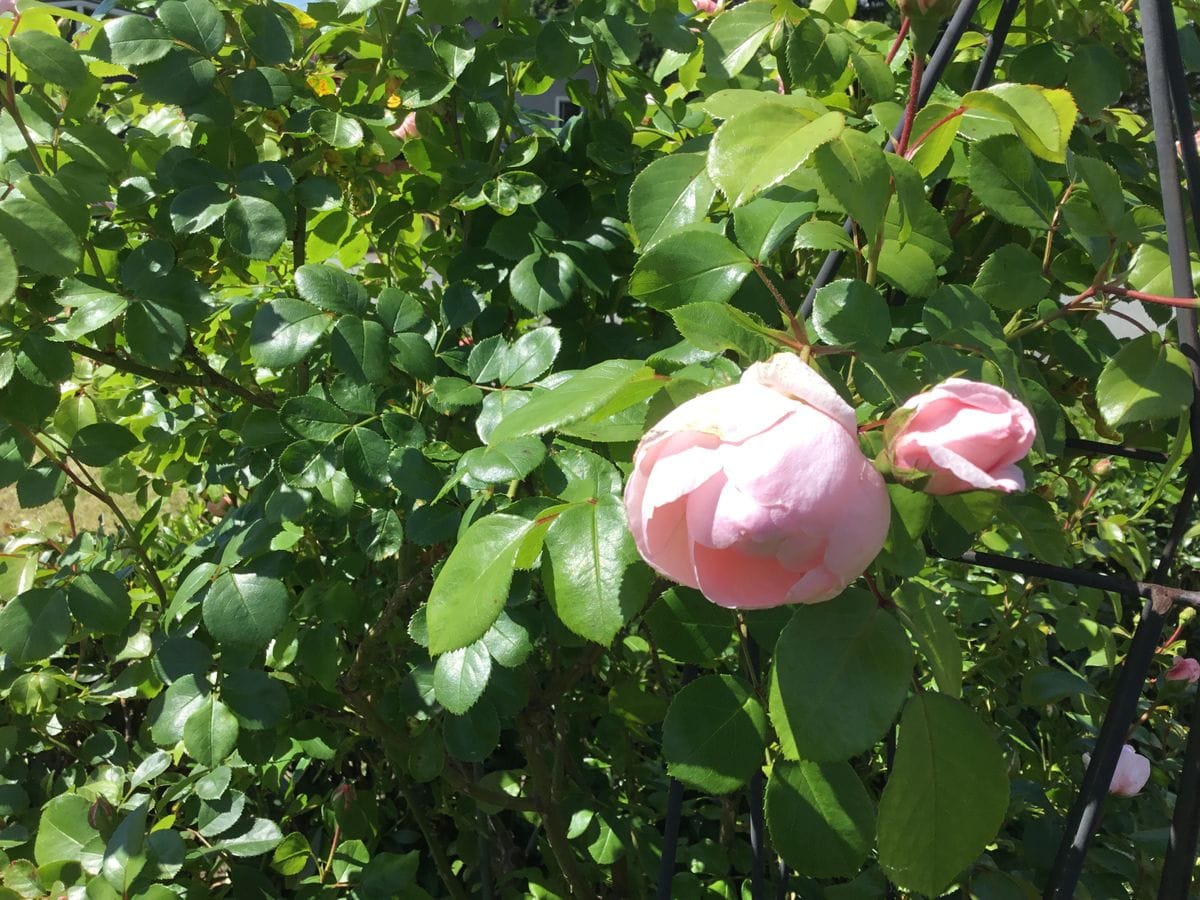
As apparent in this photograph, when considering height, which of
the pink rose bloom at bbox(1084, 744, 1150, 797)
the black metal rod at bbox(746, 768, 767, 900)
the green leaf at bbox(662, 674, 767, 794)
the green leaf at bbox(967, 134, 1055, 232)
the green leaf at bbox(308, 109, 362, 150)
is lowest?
the pink rose bloom at bbox(1084, 744, 1150, 797)

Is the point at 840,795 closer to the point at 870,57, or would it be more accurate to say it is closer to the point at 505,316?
the point at 870,57

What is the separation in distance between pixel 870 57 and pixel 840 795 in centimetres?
60

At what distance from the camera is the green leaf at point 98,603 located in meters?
0.94

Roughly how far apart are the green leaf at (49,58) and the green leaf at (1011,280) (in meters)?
0.86

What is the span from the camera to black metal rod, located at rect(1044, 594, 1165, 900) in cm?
60

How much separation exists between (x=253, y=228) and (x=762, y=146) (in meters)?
0.59

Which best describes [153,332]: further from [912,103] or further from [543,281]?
[912,103]

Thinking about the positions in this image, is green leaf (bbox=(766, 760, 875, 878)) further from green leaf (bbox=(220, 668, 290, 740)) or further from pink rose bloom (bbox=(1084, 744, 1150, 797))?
pink rose bloom (bbox=(1084, 744, 1150, 797))

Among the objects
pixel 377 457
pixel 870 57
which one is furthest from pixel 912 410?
pixel 377 457

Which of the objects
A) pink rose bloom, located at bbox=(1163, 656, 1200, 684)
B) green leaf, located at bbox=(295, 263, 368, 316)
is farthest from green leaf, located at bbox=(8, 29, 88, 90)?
pink rose bloom, located at bbox=(1163, 656, 1200, 684)

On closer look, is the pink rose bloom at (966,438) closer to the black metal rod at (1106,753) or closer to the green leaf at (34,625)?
the black metal rod at (1106,753)

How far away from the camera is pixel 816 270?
1.01m

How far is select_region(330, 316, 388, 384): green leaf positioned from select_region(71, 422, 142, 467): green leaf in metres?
0.34

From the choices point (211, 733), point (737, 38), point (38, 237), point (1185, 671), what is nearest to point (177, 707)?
point (211, 733)
